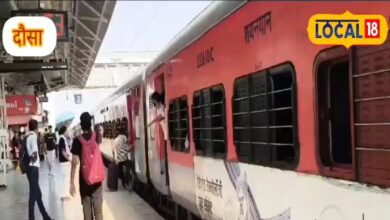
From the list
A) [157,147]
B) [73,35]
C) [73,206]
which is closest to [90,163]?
[157,147]

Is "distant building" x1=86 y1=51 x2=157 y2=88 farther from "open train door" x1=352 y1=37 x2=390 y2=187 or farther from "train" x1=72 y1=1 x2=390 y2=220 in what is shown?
"open train door" x1=352 y1=37 x2=390 y2=187

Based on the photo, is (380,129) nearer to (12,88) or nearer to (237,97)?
(237,97)

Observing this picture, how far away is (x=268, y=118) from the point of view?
4301mm

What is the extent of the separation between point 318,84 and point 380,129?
2.16 ft

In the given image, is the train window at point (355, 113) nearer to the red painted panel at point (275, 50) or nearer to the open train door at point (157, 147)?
the red painted panel at point (275, 50)

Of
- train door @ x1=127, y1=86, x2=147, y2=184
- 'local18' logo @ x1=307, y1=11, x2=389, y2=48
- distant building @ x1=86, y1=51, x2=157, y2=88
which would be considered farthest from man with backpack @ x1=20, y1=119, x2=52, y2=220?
distant building @ x1=86, y1=51, x2=157, y2=88

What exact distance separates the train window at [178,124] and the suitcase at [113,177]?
18.6 feet

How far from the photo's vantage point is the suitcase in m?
14.0

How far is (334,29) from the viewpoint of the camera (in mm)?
2787

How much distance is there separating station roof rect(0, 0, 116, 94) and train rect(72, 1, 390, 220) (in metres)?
4.83

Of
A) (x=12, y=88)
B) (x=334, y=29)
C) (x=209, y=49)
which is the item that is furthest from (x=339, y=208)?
(x=12, y=88)

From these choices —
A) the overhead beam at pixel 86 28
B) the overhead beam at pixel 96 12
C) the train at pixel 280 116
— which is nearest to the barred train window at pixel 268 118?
the train at pixel 280 116

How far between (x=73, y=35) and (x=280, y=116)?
1667 centimetres

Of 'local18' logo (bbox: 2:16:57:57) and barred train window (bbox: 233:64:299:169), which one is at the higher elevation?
'local18' logo (bbox: 2:16:57:57)
